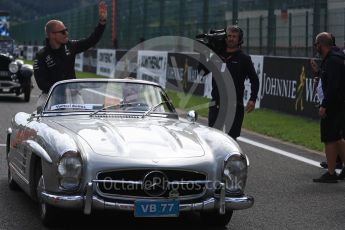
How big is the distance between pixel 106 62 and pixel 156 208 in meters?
26.9

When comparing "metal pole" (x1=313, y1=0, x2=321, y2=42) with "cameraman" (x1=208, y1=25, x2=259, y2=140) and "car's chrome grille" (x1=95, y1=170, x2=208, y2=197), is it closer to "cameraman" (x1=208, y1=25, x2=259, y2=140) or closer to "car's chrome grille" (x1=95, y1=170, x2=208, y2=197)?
"cameraman" (x1=208, y1=25, x2=259, y2=140)

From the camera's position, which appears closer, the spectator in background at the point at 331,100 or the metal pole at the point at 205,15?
the spectator in background at the point at 331,100

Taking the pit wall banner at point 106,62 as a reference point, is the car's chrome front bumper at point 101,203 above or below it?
below

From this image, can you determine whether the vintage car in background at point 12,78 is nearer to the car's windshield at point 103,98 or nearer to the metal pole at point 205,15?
the metal pole at point 205,15

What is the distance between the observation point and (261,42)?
19312 mm

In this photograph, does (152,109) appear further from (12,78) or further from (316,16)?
(12,78)

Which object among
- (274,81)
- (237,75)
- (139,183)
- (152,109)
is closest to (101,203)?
(139,183)

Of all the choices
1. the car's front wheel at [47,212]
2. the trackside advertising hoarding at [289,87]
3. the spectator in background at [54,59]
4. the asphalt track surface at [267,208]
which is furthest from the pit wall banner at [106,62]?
the car's front wheel at [47,212]

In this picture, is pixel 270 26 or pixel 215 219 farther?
pixel 270 26

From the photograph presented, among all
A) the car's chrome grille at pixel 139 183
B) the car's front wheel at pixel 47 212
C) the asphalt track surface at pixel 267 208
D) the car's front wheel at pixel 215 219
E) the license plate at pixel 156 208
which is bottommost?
the asphalt track surface at pixel 267 208

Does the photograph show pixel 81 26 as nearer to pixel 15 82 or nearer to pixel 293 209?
pixel 15 82

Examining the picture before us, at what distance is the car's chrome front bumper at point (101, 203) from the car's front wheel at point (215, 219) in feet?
1.13

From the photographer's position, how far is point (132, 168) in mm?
5355

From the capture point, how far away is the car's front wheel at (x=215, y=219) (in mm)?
5926
